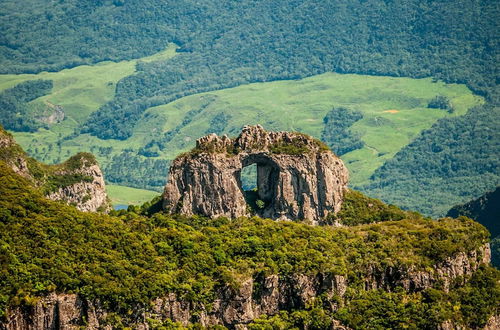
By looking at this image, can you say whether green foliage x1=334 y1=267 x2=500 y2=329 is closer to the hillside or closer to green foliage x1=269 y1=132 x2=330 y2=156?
green foliage x1=269 y1=132 x2=330 y2=156

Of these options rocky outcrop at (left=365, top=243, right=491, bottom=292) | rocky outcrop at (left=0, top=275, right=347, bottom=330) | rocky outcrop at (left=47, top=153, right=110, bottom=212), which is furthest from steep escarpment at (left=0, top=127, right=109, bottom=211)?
rocky outcrop at (left=365, top=243, right=491, bottom=292)

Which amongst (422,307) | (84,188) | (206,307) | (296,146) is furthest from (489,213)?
(206,307)

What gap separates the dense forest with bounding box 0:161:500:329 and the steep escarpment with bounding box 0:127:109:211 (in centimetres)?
1929

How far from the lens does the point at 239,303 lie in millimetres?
87250

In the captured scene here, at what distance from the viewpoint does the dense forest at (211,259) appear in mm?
83125

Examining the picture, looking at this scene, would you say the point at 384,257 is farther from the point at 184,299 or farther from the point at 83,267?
the point at 83,267

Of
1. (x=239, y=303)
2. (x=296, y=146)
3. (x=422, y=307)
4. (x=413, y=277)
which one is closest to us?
(x=239, y=303)

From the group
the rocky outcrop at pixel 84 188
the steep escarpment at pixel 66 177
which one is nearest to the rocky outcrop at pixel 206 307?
the steep escarpment at pixel 66 177

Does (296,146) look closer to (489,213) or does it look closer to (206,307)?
(206,307)

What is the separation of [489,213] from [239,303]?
7483 cm

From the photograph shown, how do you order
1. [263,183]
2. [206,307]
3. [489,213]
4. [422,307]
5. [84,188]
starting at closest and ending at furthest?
[206,307] → [422,307] → [263,183] → [84,188] → [489,213]

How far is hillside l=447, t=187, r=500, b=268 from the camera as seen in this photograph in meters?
148

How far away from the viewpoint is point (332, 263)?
296 ft

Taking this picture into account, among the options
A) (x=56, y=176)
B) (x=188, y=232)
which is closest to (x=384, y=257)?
(x=188, y=232)
